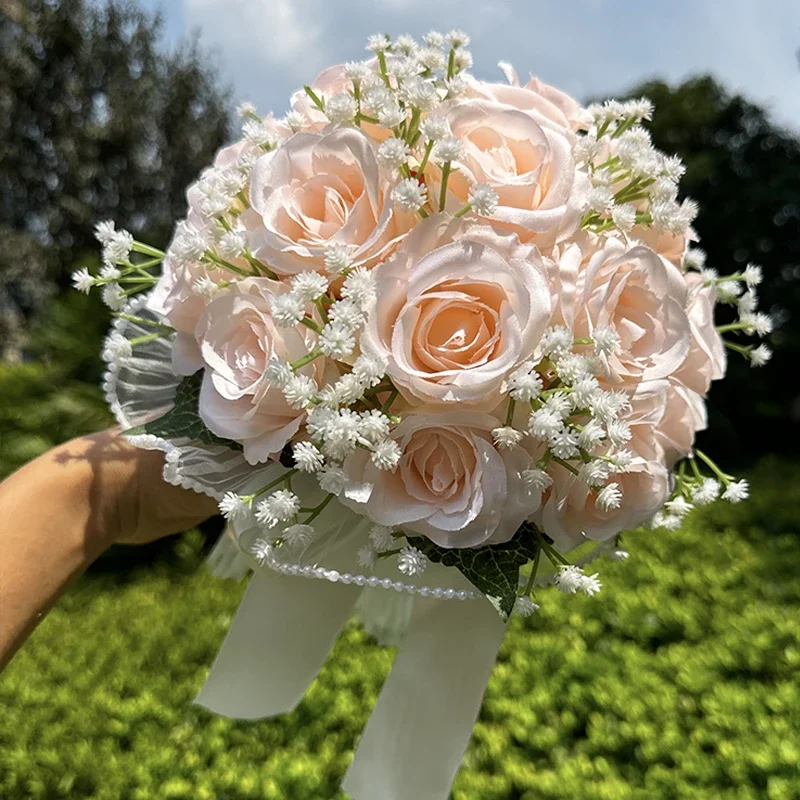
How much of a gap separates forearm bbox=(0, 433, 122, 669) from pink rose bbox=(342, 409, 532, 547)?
2.22 feet

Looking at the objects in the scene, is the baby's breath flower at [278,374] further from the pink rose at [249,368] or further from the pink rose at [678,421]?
the pink rose at [678,421]

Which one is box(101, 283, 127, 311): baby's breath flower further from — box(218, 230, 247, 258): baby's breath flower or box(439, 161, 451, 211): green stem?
box(439, 161, 451, 211): green stem

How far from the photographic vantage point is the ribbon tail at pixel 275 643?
1.39 m

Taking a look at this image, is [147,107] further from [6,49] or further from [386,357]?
[386,357]

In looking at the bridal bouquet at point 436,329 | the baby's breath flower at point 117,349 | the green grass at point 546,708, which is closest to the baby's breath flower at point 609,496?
the bridal bouquet at point 436,329

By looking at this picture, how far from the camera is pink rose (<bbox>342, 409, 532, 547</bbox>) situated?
88cm

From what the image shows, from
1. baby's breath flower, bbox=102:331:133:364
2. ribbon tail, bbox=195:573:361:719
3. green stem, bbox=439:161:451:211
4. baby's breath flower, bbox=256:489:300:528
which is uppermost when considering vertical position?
green stem, bbox=439:161:451:211

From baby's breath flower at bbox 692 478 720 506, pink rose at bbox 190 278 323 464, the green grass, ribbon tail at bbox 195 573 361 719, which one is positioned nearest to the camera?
pink rose at bbox 190 278 323 464

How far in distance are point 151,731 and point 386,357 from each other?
7.39 feet

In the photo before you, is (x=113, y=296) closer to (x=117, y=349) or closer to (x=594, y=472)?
(x=117, y=349)

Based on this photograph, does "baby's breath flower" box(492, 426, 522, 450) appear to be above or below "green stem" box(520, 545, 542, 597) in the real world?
above

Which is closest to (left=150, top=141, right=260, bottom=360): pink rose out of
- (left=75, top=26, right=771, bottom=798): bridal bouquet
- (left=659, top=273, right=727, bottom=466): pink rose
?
(left=75, top=26, right=771, bottom=798): bridal bouquet

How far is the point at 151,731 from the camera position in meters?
2.54

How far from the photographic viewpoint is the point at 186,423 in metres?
1.09
